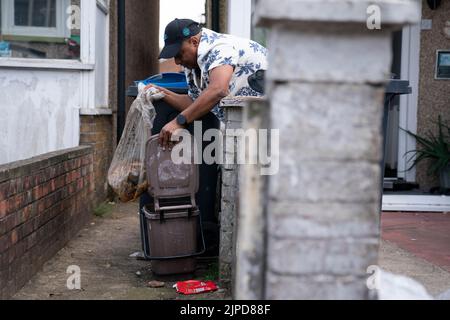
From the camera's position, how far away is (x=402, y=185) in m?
7.85

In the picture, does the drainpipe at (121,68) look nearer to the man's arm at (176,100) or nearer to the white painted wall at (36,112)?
the white painted wall at (36,112)

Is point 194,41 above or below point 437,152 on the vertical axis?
above

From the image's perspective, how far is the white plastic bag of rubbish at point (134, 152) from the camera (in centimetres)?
465

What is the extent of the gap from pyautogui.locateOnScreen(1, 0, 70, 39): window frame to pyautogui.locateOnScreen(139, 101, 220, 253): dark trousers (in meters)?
2.52

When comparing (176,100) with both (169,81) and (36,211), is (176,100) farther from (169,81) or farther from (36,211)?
(36,211)

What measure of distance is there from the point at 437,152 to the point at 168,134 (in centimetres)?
423

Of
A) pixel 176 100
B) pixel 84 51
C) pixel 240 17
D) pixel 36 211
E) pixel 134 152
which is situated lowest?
pixel 36 211

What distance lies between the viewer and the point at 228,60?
14.9ft

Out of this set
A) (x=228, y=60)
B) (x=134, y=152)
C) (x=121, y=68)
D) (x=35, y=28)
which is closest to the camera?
(x=228, y=60)

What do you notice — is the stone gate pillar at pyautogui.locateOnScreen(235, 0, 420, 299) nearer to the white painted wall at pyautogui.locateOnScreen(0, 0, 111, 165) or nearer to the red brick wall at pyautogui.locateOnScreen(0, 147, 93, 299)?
the red brick wall at pyautogui.locateOnScreen(0, 147, 93, 299)

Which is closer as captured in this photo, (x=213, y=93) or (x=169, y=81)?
(x=213, y=93)

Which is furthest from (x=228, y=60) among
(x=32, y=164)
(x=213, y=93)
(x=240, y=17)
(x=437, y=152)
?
(x=437, y=152)

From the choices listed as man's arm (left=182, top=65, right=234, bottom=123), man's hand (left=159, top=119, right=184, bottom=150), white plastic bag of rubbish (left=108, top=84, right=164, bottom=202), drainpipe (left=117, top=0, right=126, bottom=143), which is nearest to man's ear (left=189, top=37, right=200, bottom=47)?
man's arm (left=182, top=65, right=234, bottom=123)

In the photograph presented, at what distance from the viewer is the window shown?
269 inches
